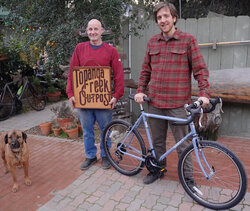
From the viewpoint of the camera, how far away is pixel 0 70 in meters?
6.76

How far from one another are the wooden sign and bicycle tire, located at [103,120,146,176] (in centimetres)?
35

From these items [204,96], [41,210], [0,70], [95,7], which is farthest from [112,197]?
[0,70]

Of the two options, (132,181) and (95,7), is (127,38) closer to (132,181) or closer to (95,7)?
(95,7)

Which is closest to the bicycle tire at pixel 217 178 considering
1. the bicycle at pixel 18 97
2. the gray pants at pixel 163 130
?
the gray pants at pixel 163 130

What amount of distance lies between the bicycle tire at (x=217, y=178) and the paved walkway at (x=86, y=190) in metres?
0.15

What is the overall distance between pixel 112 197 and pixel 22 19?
4.03m

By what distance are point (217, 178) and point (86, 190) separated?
165cm

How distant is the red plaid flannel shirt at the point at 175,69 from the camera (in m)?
2.58

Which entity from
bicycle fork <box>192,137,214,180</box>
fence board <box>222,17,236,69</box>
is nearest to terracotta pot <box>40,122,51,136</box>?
bicycle fork <box>192,137,214,180</box>

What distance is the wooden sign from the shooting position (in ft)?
11.0

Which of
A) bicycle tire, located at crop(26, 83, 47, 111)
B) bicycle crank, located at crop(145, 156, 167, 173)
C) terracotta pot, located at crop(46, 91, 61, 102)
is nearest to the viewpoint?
bicycle crank, located at crop(145, 156, 167, 173)

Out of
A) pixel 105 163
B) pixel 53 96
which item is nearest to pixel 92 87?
pixel 105 163

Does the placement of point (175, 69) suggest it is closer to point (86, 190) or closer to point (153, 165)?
point (153, 165)

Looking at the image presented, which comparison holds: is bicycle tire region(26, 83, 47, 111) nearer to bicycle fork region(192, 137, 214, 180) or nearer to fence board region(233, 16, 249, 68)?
fence board region(233, 16, 249, 68)
